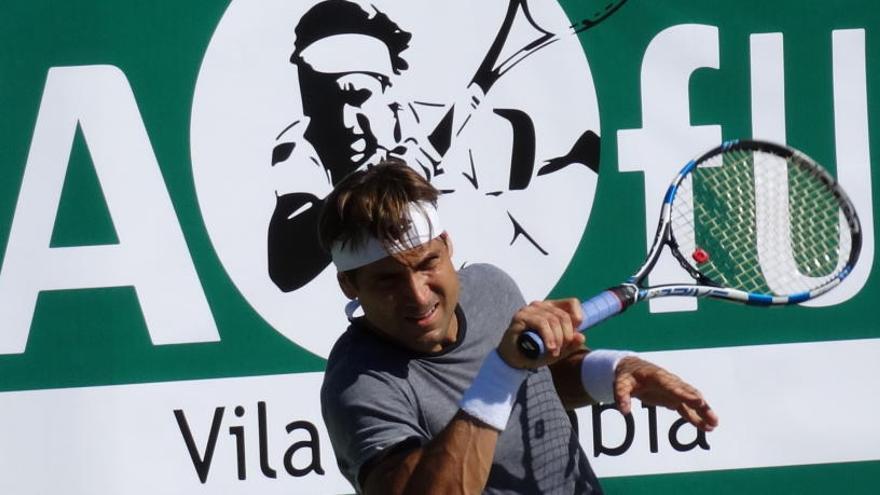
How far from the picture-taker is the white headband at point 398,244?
90.4 inches

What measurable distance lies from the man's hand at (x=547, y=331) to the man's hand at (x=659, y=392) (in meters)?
0.25

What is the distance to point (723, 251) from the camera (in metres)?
3.23

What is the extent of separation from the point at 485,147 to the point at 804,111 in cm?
81

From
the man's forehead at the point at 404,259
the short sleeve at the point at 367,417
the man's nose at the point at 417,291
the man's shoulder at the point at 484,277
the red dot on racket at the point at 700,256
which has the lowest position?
the short sleeve at the point at 367,417

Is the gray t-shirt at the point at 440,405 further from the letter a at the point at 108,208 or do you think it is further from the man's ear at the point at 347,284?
the letter a at the point at 108,208

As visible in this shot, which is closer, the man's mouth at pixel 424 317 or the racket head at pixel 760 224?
the man's mouth at pixel 424 317

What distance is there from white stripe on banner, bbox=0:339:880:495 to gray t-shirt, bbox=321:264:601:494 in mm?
1052

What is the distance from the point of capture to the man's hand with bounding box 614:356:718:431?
93.4 inches

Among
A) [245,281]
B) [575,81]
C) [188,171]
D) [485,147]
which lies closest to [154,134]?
[188,171]

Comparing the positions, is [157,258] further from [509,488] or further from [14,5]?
[509,488]

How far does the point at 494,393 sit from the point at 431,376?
9.4 inches

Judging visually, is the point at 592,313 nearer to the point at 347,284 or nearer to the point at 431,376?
the point at 431,376

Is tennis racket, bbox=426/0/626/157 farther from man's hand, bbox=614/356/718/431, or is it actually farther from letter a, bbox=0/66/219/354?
man's hand, bbox=614/356/718/431

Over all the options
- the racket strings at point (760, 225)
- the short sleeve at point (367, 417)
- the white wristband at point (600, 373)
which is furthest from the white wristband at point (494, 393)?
the racket strings at point (760, 225)
